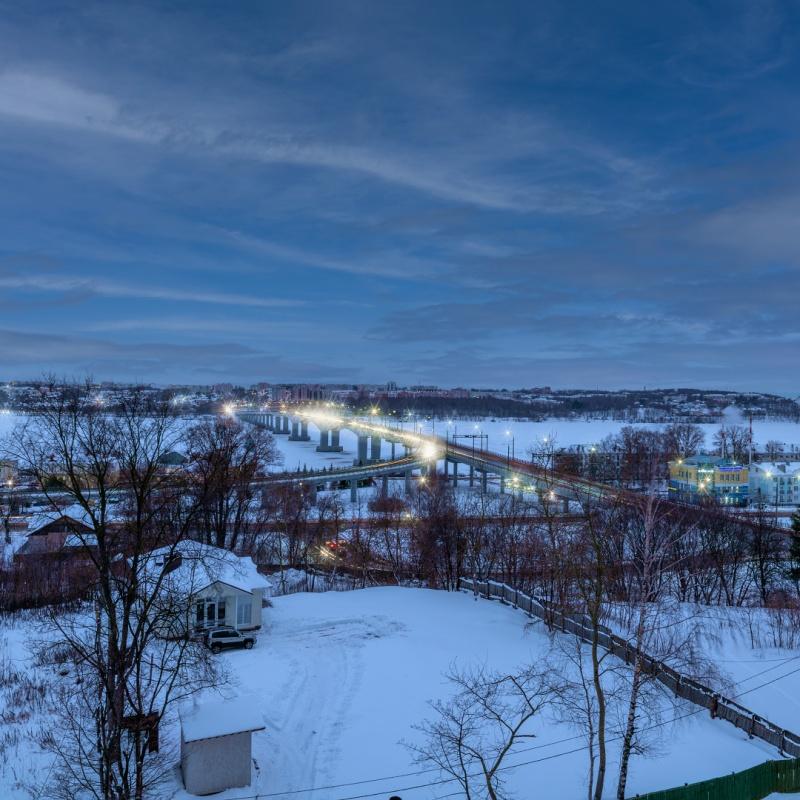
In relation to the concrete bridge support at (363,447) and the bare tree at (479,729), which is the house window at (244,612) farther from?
the concrete bridge support at (363,447)

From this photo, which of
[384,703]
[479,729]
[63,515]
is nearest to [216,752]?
[384,703]

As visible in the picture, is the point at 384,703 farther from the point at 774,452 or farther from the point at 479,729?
the point at 774,452

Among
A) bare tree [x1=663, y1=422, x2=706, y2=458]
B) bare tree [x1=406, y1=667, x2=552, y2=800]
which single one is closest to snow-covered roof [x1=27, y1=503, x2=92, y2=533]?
bare tree [x1=406, y1=667, x2=552, y2=800]

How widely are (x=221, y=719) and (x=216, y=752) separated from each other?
68 cm

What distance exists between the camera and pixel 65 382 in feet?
57.4

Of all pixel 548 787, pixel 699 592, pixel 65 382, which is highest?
pixel 65 382

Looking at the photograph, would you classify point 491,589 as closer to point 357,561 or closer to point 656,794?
point 357,561

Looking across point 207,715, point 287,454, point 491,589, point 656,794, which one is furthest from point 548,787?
point 287,454

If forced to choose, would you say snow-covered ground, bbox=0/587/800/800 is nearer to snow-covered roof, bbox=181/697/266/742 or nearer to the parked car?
snow-covered roof, bbox=181/697/266/742

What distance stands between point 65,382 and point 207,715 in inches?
402

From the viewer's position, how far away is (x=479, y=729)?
16.0 meters

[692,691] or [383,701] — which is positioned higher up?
[692,691]

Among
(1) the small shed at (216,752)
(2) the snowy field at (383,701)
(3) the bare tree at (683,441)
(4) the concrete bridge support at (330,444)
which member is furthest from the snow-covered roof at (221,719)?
(4) the concrete bridge support at (330,444)

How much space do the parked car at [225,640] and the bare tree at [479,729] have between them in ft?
24.3
